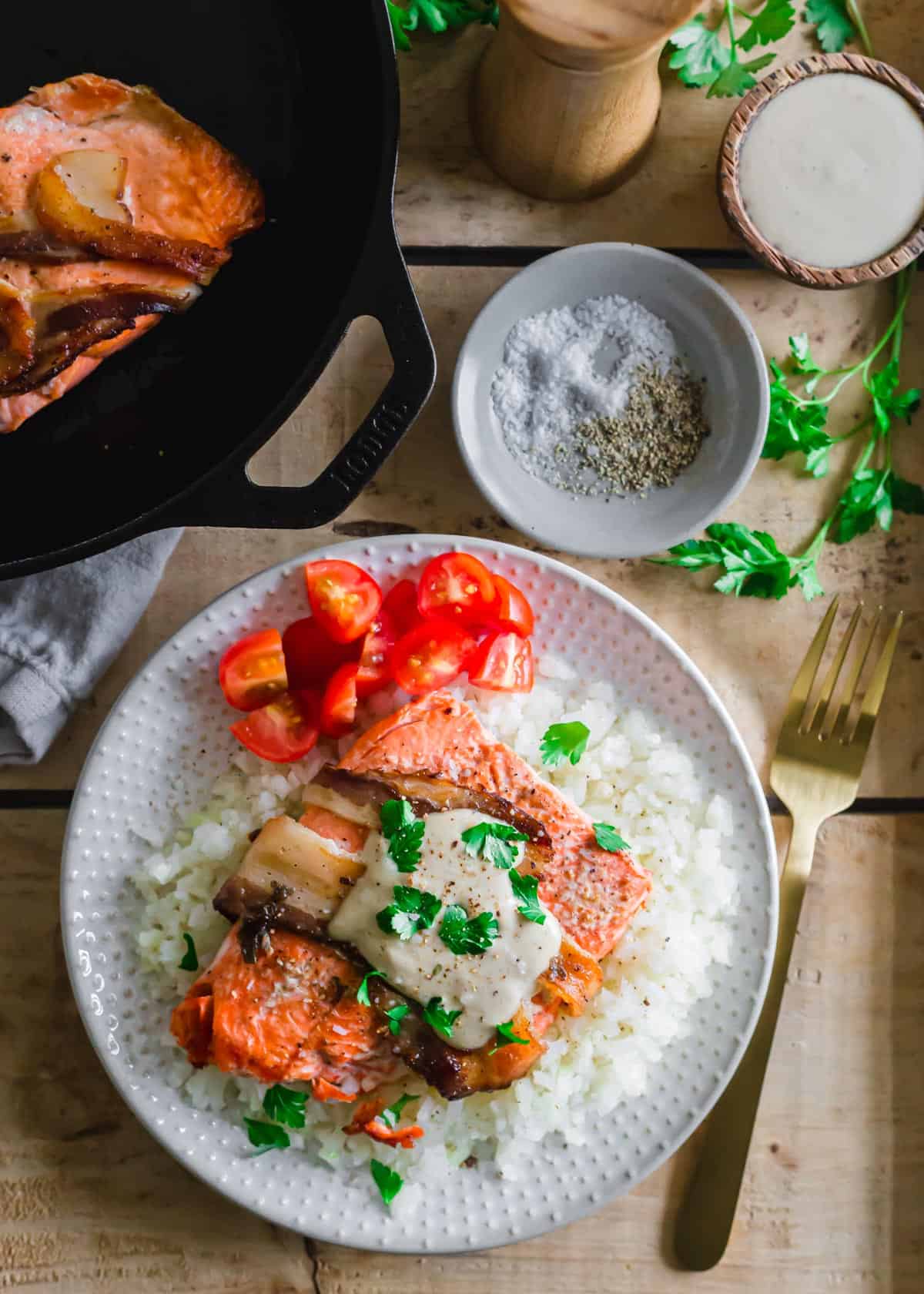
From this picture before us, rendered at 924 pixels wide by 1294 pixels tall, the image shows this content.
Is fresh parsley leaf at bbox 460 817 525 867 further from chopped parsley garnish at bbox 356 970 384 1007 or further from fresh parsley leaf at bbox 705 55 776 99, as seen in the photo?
fresh parsley leaf at bbox 705 55 776 99

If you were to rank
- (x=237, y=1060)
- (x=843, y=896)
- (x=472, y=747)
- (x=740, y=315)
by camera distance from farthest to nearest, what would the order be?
(x=843, y=896) → (x=740, y=315) → (x=472, y=747) → (x=237, y=1060)

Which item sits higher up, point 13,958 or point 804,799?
point 804,799

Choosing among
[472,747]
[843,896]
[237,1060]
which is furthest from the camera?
[843,896]

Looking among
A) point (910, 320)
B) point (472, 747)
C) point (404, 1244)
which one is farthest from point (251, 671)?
point (910, 320)

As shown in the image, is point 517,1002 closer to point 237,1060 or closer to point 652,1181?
point 237,1060

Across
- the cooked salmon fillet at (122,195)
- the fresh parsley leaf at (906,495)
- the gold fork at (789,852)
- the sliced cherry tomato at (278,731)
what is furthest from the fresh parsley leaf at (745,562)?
the cooked salmon fillet at (122,195)

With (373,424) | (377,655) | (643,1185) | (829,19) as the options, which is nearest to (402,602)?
(377,655)

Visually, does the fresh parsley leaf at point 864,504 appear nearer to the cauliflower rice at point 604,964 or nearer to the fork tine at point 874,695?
the fork tine at point 874,695
